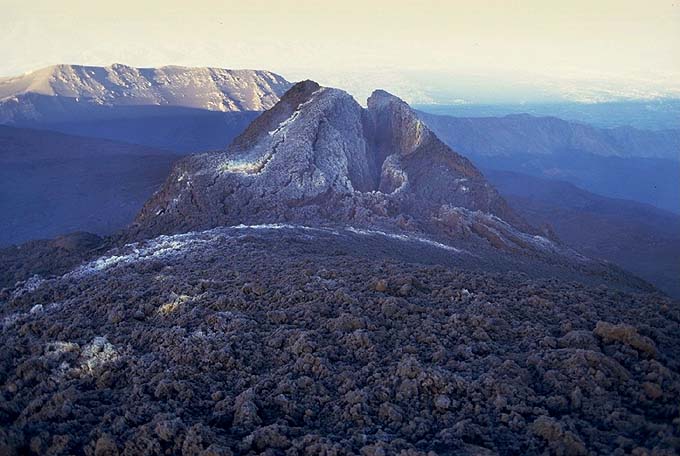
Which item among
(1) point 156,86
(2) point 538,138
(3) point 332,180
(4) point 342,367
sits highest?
(1) point 156,86

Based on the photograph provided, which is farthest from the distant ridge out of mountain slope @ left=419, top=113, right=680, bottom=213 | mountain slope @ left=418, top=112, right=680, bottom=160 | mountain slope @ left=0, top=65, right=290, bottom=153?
mountain slope @ left=419, top=113, right=680, bottom=213

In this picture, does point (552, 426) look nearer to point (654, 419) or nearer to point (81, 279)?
point (654, 419)

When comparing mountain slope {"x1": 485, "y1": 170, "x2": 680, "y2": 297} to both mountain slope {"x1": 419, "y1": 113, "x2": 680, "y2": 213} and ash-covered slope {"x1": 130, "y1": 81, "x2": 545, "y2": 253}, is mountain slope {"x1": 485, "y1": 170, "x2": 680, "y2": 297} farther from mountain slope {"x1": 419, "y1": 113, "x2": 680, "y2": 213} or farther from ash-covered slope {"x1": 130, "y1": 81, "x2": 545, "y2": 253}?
mountain slope {"x1": 419, "y1": 113, "x2": 680, "y2": 213}

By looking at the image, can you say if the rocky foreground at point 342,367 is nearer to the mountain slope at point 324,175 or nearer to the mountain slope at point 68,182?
the mountain slope at point 324,175

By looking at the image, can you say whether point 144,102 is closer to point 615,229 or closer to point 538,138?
point 538,138

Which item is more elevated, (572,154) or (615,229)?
(572,154)

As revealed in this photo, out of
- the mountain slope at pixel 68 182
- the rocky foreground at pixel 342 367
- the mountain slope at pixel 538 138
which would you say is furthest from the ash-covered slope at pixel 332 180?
the mountain slope at pixel 538 138

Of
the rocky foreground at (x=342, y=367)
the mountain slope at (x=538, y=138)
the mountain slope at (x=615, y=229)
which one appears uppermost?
the mountain slope at (x=538, y=138)

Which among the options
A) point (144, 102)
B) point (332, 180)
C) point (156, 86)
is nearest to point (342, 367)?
point (332, 180)
